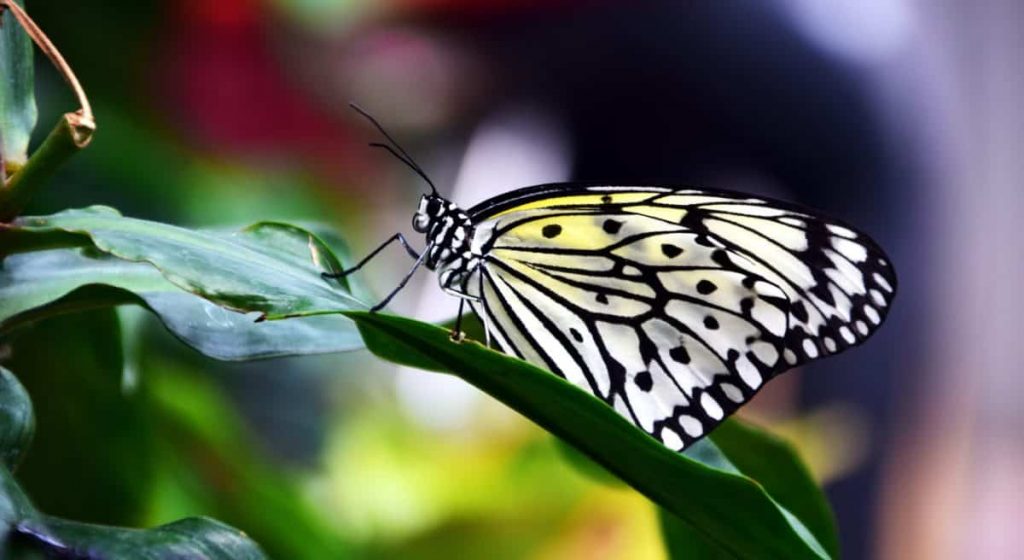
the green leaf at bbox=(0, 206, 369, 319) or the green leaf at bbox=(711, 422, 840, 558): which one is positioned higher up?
the green leaf at bbox=(0, 206, 369, 319)

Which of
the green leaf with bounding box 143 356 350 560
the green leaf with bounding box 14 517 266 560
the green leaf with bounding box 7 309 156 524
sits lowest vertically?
the green leaf with bounding box 143 356 350 560

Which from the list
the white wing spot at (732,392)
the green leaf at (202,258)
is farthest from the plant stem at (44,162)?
the white wing spot at (732,392)

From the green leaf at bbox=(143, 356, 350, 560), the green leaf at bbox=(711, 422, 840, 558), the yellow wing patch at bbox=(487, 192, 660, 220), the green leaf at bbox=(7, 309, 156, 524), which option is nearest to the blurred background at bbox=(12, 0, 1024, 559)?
the green leaf at bbox=(143, 356, 350, 560)

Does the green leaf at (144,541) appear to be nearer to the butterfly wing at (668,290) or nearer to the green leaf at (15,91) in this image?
the green leaf at (15,91)

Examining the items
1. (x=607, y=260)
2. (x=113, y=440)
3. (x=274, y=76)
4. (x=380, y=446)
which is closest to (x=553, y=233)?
(x=607, y=260)

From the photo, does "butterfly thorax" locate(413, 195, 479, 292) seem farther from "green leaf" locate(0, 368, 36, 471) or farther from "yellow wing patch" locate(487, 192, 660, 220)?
"green leaf" locate(0, 368, 36, 471)

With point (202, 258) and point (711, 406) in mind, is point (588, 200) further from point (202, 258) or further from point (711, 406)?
point (202, 258)

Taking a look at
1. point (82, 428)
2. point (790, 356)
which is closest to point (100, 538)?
point (82, 428)
